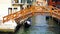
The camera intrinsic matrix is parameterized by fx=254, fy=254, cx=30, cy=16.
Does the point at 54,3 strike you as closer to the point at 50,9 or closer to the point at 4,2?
the point at 4,2

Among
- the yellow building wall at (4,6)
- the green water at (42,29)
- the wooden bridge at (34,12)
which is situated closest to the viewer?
the wooden bridge at (34,12)

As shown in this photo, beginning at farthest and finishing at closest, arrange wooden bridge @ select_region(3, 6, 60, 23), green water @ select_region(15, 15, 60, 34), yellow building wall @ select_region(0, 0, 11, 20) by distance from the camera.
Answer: yellow building wall @ select_region(0, 0, 11, 20)
green water @ select_region(15, 15, 60, 34)
wooden bridge @ select_region(3, 6, 60, 23)

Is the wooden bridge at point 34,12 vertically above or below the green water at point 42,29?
above

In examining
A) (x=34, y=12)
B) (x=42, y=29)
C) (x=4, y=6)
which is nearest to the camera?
(x=34, y=12)

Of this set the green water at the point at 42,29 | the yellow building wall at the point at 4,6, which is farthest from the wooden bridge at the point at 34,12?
the yellow building wall at the point at 4,6

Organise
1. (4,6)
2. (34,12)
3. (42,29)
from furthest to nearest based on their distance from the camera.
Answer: (4,6) → (42,29) → (34,12)

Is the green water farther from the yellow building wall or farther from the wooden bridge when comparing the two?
the yellow building wall

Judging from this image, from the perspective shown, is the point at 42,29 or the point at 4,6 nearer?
the point at 42,29

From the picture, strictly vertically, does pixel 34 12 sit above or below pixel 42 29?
above

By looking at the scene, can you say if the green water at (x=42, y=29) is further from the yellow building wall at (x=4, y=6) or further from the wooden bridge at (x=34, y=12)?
the yellow building wall at (x=4, y=6)

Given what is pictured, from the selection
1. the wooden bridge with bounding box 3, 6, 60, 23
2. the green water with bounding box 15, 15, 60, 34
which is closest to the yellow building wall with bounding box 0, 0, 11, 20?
the green water with bounding box 15, 15, 60, 34

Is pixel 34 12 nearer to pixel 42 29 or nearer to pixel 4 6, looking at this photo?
pixel 42 29

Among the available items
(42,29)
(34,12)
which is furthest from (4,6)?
(34,12)

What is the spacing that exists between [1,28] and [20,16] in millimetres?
3101
